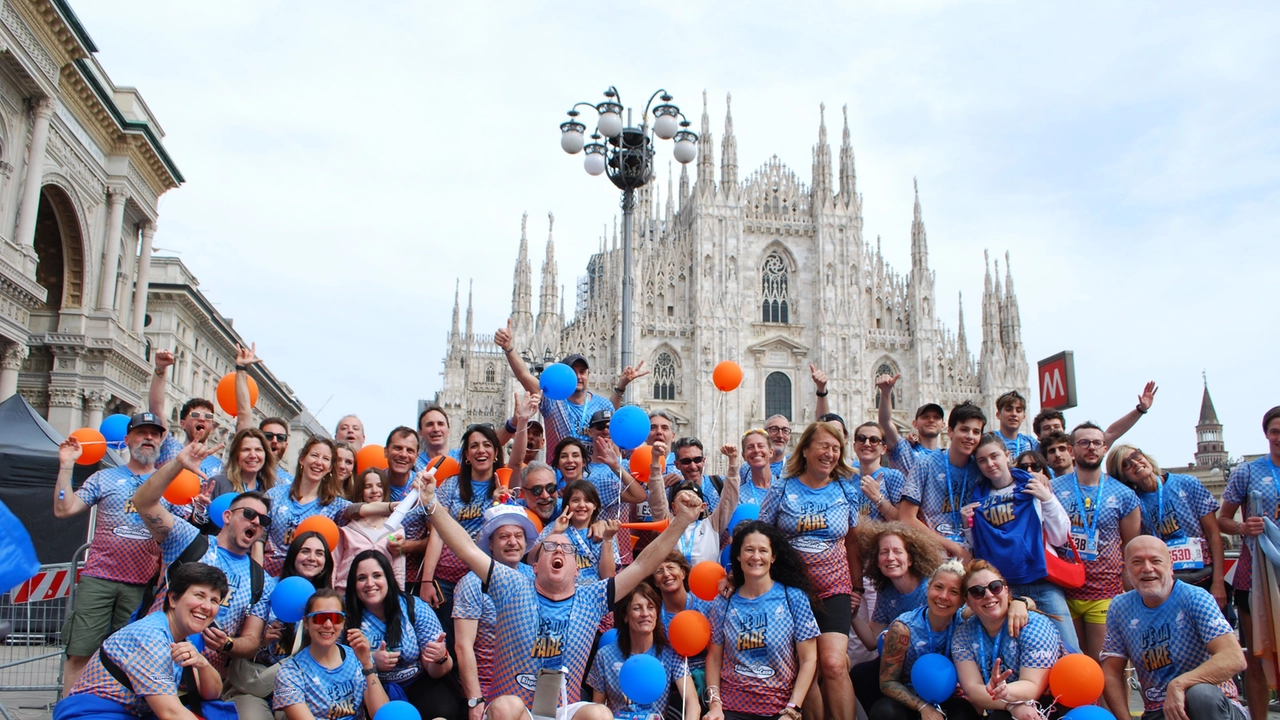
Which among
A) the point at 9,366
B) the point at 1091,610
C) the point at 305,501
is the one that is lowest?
the point at 1091,610

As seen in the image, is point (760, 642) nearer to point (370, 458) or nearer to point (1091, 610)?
point (1091, 610)

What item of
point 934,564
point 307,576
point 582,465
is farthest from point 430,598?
point 934,564

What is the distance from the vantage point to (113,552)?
5688 mm

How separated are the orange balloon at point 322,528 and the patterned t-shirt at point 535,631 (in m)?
1.05

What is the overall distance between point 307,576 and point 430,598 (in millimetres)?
848

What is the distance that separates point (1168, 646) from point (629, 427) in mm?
3350

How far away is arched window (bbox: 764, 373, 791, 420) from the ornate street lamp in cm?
2577

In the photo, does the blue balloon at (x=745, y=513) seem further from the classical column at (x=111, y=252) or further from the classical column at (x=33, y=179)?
the classical column at (x=111, y=252)

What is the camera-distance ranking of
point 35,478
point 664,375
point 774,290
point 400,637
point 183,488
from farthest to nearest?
point 774,290 → point 664,375 → point 35,478 → point 183,488 → point 400,637

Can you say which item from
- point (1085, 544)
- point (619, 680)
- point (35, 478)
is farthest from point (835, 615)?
point (35, 478)

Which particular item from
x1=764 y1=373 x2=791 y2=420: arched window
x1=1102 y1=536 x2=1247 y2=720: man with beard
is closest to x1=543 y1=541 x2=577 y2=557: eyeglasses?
x1=1102 y1=536 x2=1247 y2=720: man with beard

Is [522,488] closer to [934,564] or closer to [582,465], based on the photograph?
[582,465]

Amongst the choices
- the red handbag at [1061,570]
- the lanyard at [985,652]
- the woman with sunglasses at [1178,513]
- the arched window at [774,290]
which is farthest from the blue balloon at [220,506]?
the arched window at [774,290]

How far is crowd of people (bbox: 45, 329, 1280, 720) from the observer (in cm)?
447
